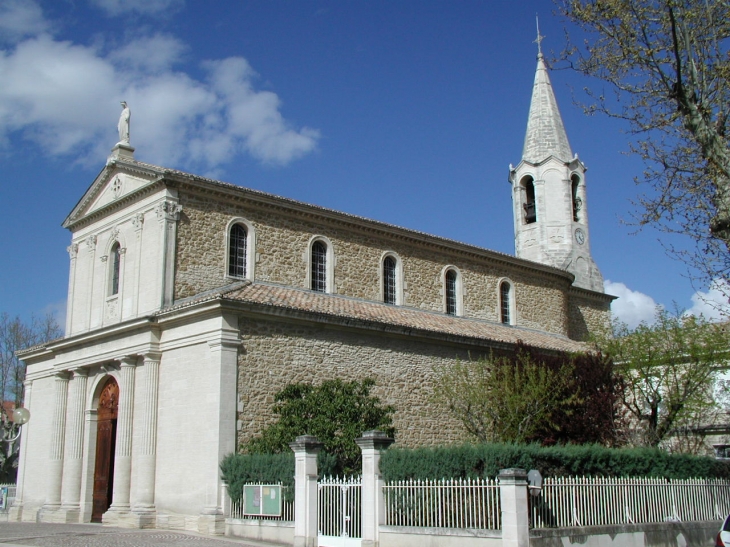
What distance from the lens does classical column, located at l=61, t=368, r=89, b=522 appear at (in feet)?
82.9

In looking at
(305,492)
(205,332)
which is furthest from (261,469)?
(205,332)

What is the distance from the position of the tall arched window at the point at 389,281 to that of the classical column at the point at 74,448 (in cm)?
1065

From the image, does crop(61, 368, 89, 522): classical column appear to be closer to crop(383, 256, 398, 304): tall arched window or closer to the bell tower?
crop(383, 256, 398, 304): tall arched window

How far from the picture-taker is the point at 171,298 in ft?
78.6

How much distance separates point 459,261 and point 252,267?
9.85 meters

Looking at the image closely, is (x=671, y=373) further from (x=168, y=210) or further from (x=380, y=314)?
(x=168, y=210)

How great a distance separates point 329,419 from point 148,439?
541 centimetres

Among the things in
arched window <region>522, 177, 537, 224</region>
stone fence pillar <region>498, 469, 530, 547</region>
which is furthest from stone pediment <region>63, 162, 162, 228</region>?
arched window <region>522, 177, 537, 224</region>

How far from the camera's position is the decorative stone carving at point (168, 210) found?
2423 cm

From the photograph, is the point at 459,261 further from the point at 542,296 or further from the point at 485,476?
the point at 485,476

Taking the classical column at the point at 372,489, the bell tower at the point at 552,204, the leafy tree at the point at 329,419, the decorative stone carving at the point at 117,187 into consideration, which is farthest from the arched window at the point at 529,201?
the classical column at the point at 372,489

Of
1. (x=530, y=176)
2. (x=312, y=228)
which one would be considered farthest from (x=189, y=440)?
(x=530, y=176)

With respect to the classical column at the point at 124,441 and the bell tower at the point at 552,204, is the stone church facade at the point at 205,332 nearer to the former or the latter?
the classical column at the point at 124,441

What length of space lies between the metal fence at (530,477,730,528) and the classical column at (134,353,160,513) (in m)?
11.7
